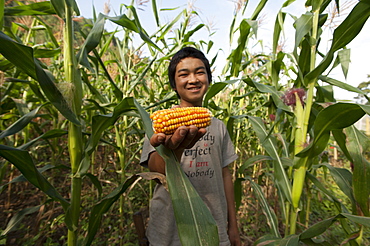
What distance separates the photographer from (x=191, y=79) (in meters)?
1.24

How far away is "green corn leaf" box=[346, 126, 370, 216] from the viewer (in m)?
0.93

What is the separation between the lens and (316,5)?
3.76 feet

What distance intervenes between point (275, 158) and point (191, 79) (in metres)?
0.76

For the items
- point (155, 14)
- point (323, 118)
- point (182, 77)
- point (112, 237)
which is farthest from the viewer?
point (112, 237)

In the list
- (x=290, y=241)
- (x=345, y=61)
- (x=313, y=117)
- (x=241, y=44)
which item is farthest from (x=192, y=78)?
(x=290, y=241)

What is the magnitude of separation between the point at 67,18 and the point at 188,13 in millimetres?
1881

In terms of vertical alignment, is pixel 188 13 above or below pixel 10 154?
above

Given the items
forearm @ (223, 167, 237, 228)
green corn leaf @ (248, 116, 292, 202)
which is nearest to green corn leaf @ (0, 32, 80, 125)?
forearm @ (223, 167, 237, 228)

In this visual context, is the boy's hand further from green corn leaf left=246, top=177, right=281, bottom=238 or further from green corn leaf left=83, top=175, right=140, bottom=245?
green corn leaf left=246, top=177, right=281, bottom=238

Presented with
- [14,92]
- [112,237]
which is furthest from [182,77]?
[14,92]

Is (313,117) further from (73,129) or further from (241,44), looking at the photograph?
(73,129)

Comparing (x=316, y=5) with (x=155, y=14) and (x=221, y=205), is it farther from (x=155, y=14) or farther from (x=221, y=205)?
(x=221, y=205)

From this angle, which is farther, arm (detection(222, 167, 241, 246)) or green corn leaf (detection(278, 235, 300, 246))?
arm (detection(222, 167, 241, 246))

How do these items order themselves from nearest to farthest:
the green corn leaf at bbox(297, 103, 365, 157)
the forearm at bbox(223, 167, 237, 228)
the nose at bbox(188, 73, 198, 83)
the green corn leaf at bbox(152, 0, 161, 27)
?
1. the green corn leaf at bbox(297, 103, 365, 157)
2. the nose at bbox(188, 73, 198, 83)
3. the forearm at bbox(223, 167, 237, 228)
4. the green corn leaf at bbox(152, 0, 161, 27)
